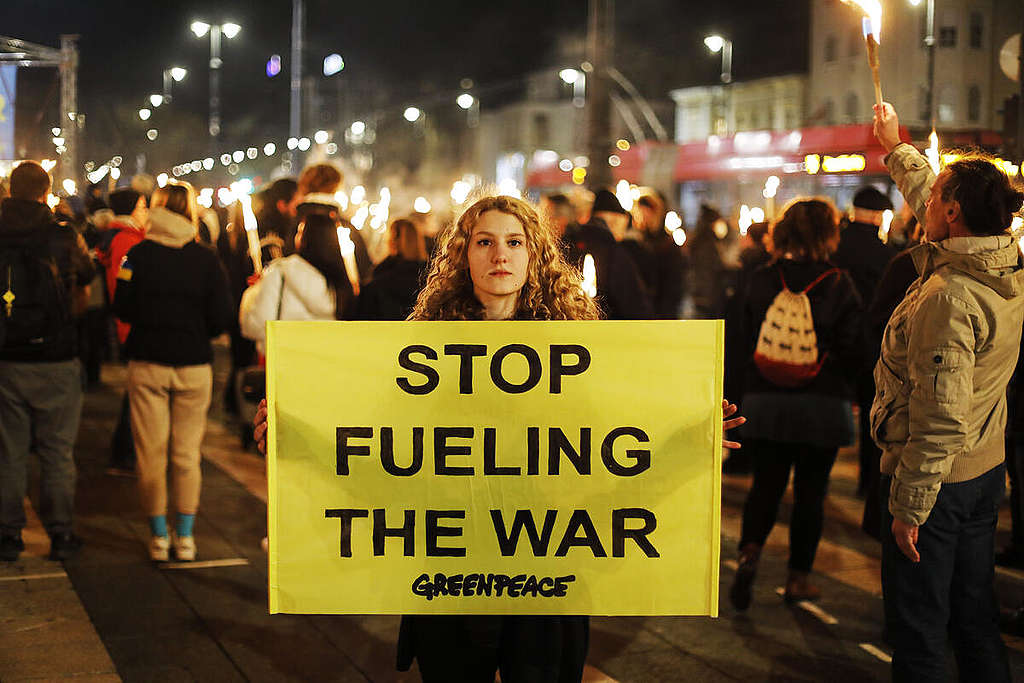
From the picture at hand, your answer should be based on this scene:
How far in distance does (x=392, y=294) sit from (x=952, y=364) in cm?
346

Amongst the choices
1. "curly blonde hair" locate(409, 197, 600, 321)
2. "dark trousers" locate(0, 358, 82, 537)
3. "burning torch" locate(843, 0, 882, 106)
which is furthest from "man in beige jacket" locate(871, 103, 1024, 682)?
"dark trousers" locate(0, 358, 82, 537)

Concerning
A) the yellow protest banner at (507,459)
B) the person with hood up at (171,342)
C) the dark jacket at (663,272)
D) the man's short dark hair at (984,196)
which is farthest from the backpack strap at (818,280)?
the dark jacket at (663,272)

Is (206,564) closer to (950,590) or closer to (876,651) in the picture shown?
(876,651)

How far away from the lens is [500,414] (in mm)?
3309

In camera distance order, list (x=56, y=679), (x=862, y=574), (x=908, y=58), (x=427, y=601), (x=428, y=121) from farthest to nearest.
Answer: (x=428, y=121) → (x=908, y=58) → (x=862, y=574) → (x=56, y=679) → (x=427, y=601)

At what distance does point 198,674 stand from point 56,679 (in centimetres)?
55

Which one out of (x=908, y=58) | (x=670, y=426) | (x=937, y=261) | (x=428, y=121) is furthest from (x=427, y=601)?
(x=428, y=121)

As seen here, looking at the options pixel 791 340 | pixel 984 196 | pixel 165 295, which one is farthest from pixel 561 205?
pixel 984 196

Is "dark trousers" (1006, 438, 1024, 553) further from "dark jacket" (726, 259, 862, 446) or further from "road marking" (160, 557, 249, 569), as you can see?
"road marking" (160, 557, 249, 569)

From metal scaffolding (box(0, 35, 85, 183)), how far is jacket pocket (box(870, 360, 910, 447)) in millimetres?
8083

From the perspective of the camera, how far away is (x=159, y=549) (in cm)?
675

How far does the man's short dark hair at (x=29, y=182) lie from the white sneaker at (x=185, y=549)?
1979mm

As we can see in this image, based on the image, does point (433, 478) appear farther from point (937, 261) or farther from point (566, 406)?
point (937, 261)

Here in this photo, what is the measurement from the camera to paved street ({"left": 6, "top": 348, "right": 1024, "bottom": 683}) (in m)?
5.21
